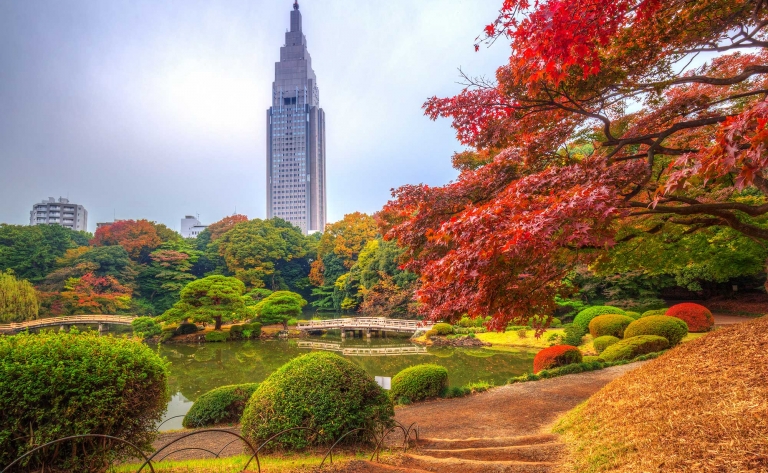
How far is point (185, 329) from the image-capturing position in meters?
20.1

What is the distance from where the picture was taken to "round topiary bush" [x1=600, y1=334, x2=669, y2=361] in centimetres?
962

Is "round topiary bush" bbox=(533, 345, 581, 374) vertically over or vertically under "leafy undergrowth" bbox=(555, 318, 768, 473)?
under

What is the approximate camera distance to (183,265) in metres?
28.2

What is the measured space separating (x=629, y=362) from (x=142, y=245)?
103 ft

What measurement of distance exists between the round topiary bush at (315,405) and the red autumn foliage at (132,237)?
30.1m

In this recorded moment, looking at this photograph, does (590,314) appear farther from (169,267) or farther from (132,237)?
(132,237)

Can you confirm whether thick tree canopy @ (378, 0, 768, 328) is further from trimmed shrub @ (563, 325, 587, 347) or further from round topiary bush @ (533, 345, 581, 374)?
trimmed shrub @ (563, 325, 587, 347)

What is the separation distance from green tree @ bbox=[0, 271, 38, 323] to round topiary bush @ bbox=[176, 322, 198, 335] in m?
7.92

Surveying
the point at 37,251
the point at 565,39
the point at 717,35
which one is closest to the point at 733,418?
the point at 565,39

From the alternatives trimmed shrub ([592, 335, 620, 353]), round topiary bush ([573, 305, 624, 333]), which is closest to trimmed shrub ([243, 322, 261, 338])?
round topiary bush ([573, 305, 624, 333])

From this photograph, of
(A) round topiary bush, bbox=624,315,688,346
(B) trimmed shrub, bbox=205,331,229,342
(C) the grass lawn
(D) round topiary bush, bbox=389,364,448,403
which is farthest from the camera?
(B) trimmed shrub, bbox=205,331,229,342

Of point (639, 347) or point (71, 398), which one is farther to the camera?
point (639, 347)

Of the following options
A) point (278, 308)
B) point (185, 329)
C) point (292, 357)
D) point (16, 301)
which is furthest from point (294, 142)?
point (292, 357)

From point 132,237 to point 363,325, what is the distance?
67.5 ft
